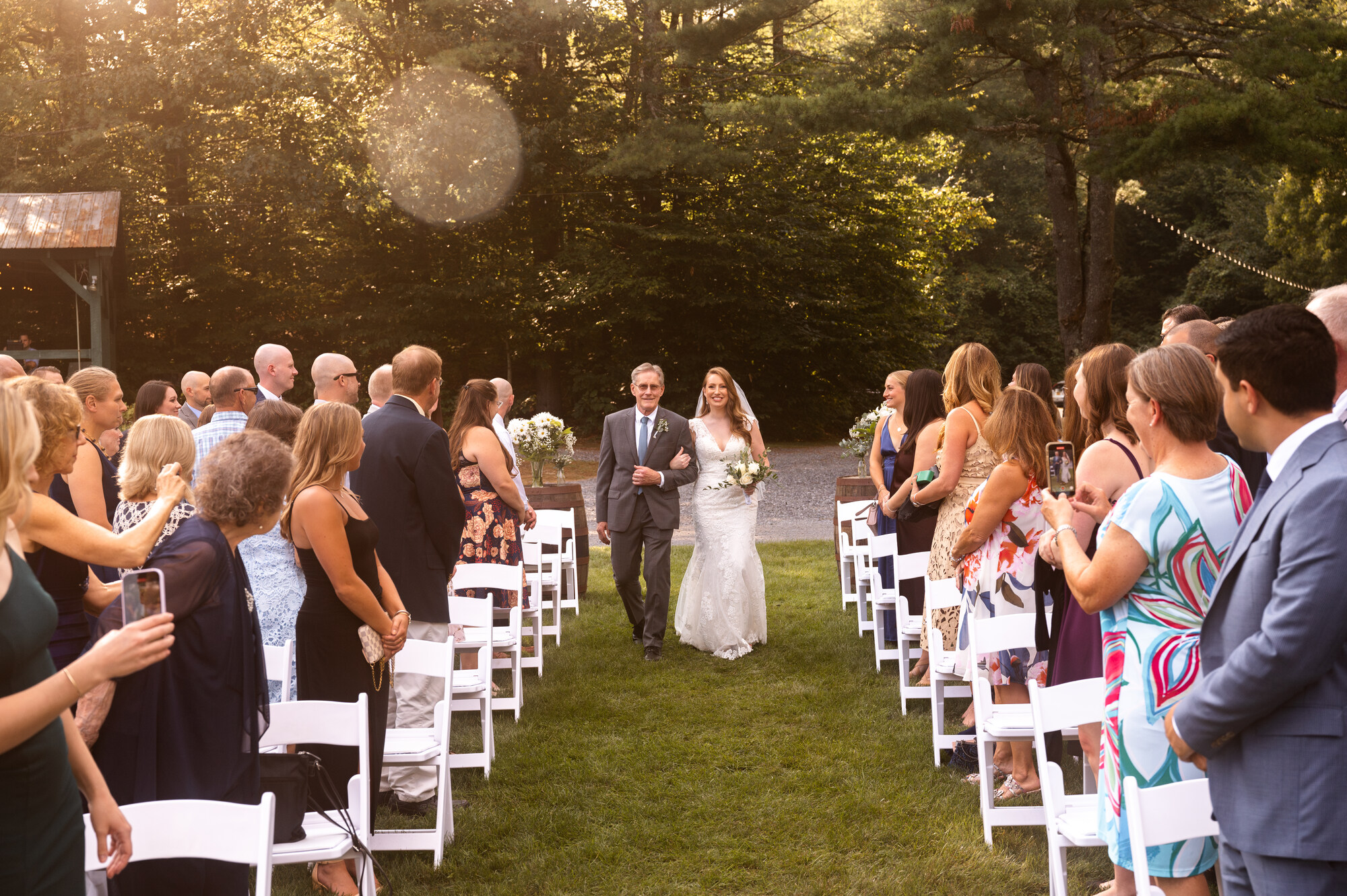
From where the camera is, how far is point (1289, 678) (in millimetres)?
2121

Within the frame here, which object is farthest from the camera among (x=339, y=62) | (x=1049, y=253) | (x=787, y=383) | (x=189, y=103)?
(x=1049, y=253)

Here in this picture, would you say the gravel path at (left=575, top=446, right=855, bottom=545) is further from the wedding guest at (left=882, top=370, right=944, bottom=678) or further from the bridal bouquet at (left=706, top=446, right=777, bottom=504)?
the wedding guest at (left=882, top=370, right=944, bottom=678)

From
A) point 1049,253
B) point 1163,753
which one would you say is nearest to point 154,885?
point 1163,753

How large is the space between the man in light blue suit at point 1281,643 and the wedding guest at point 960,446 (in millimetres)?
3342

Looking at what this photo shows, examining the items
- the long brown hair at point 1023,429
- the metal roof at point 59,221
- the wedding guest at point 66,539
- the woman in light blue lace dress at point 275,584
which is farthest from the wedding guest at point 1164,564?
the metal roof at point 59,221

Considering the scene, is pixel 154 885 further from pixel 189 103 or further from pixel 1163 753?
pixel 189 103

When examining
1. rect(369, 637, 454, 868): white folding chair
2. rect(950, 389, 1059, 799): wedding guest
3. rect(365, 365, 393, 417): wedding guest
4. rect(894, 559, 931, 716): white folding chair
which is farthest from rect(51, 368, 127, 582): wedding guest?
rect(894, 559, 931, 716): white folding chair

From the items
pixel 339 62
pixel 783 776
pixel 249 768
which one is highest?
pixel 339 62

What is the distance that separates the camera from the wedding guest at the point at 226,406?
562 centimetres

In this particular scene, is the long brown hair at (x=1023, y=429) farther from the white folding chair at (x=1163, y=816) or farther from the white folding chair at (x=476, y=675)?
the white folding chair at (x=476, y=675)

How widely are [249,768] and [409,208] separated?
25658 millimetres

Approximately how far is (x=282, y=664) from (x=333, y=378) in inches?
95.4

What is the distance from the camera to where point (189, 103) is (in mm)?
24234

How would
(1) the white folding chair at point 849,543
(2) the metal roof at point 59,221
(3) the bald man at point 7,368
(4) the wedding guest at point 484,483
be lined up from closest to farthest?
(3) the bald man at point 7,368
(4) the wedding guest at point 484,483
(1) the white folding chair at point 849,543
(2) the metal roof at point 59,221
